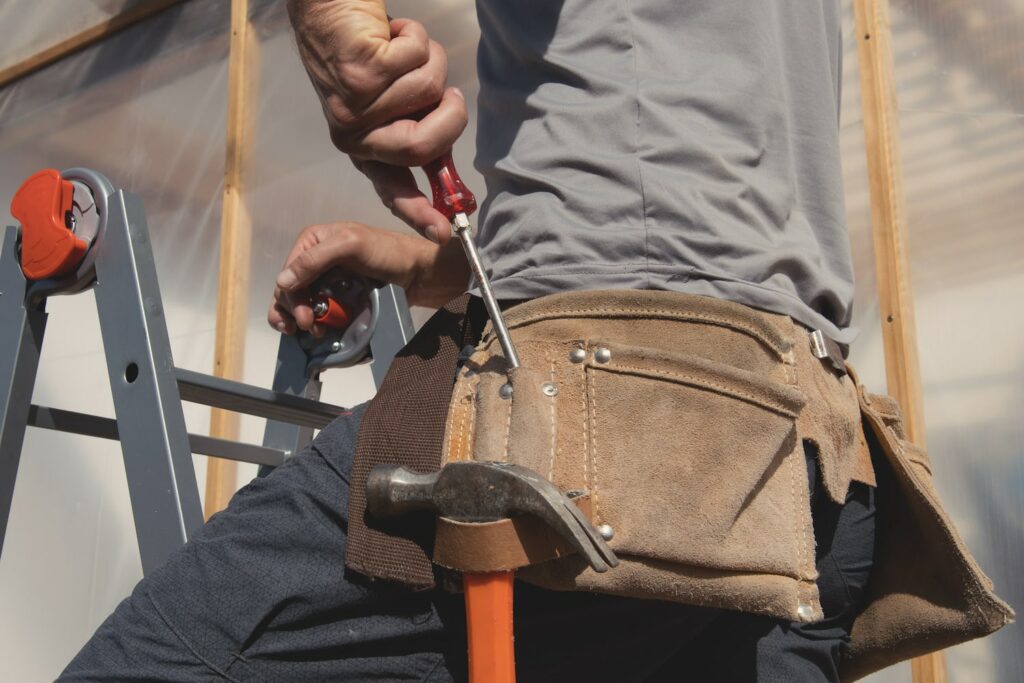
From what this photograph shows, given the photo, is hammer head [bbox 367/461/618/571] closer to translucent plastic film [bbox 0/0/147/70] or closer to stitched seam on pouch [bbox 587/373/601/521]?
stitched seam on pouch [bbox 587/373/601/521]

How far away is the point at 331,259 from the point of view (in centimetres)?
127

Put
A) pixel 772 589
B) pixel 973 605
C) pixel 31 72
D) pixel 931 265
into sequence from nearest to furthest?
pixel 772 589
pixel 973 605
pixel 931 265
pixel 31 72

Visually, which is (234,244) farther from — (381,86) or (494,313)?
(494,313)

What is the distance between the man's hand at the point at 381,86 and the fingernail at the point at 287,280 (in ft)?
1.55

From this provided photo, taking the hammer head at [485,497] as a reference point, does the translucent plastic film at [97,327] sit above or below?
above

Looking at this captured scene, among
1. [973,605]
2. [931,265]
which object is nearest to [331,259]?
[973,605]

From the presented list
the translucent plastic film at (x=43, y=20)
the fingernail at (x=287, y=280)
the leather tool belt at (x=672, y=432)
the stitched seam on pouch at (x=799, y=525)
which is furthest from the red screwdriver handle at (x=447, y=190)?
the translucent plastic film at (x=43, y=20)

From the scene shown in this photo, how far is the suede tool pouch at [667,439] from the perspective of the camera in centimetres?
66

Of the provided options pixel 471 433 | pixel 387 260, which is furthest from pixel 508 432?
pixel 387 260

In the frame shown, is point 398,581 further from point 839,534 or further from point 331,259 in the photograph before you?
point 331,259

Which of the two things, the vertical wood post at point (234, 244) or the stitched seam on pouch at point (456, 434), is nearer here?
the stitched seam on pouch at point (456, 434)

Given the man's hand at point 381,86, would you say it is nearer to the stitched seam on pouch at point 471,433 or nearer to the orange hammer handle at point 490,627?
the stitched seam on pouch at point 471,433

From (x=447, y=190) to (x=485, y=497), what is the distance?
31 centimetres

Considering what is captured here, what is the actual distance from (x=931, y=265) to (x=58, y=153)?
316 centimetres
